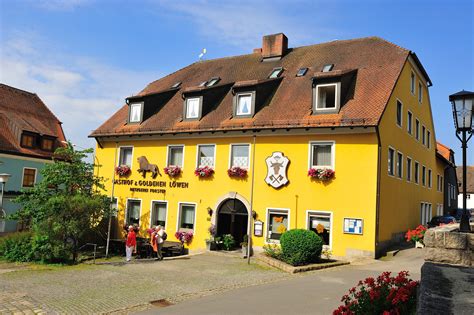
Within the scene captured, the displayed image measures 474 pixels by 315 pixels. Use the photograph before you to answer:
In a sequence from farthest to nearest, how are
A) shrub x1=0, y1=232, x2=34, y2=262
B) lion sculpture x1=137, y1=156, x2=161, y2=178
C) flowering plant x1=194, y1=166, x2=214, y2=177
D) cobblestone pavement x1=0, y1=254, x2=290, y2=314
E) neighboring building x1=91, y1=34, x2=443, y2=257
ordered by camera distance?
lion sculpture x1=137, y1=156, x2=161, y2=178
flowering plant x1=194, y1=166, x2=214, y2=177
shrub x1=0, y1=232, x2=34, y2=262
neighboring building x1=91, y1=34, x2=443, y2=257
cobblestone pavement x1=0, y1=254, x2=290, y2=314

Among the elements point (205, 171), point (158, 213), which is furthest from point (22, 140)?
point (205, 171)

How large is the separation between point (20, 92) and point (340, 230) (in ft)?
113

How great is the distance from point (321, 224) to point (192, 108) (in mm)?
9596

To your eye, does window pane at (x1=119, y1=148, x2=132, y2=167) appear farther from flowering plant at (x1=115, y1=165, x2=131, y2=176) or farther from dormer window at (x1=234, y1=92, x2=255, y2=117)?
dormer window at (x1=234, y1=92, x2=255, y2=117)

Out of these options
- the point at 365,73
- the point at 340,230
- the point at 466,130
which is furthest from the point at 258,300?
the point at 365,73

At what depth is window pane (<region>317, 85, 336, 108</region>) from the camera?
63.8 feet

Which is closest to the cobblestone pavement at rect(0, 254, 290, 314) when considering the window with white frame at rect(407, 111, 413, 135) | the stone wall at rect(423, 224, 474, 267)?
the stone wall at rect(423, 224, 474, 267)

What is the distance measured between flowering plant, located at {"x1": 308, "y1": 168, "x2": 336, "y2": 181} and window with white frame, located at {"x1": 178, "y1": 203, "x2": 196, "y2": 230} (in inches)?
272

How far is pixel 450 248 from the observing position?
6.90 metres

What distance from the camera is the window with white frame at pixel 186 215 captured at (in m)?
22.4

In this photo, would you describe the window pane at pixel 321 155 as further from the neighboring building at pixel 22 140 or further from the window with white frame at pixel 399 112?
the neighboring building at pixel 22 140

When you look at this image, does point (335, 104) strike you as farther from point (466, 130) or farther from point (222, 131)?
point (466, 130)

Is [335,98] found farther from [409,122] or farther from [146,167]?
[146,167]

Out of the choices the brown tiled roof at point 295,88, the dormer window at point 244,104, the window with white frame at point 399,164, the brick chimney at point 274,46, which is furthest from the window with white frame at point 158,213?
the window with white frame at point 399,164
